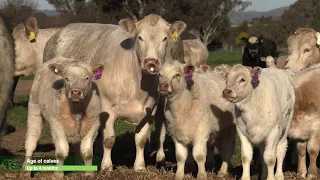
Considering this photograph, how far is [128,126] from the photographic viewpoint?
13953 mm

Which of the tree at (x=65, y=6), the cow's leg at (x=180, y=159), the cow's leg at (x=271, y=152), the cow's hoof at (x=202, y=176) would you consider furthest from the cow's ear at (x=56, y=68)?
the tree at (x=65, y=6)

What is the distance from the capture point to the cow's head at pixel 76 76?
7.49 m

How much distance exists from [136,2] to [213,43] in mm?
25778

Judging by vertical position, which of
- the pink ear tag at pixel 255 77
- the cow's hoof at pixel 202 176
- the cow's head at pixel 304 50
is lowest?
the cow's hoof at pixel 202 176

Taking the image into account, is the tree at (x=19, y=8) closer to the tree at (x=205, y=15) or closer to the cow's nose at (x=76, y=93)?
the tree at (x=205, y=15)

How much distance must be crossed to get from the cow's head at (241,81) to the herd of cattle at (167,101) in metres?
0.01

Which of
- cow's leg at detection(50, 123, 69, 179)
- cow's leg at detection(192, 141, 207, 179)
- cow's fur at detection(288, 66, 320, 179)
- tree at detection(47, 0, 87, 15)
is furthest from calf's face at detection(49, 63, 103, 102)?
tree at detection(47, 0, 87, 15)

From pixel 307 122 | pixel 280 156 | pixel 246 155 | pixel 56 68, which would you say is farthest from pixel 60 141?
pixel 307 122

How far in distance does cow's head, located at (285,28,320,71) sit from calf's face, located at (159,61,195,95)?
3760mm

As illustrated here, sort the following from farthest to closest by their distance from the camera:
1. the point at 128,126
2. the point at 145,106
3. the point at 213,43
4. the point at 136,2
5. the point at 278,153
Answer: the point at 213,43 < the point at 136,2 < the point at 128,126 < the point at 145,106 < the point at 278,153

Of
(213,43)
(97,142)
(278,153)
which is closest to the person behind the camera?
(278,153)

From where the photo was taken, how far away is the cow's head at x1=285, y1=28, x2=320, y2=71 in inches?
Result: 449

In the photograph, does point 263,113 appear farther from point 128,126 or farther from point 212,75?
point 128,126

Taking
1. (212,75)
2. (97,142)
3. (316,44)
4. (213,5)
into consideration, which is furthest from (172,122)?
(213,5)
